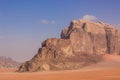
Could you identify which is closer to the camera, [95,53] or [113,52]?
[95,53]

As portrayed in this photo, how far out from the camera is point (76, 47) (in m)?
108

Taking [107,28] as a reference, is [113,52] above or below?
below

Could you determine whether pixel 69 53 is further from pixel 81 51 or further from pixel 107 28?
pixel 107 28

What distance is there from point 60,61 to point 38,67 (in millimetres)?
7809

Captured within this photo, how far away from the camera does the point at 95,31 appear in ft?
388

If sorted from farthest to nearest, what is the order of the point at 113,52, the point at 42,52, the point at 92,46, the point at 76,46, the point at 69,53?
the point at 113,52 → the point at 92,46 → the point at 76,46 → the point at 69,53 → the point at 42,52

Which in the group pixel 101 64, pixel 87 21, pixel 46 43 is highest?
pixel 87 21

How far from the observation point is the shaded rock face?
9066 centimetres

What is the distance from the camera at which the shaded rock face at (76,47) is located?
90662 millimetres

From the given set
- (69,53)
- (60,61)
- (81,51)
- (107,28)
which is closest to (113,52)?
(107,28)

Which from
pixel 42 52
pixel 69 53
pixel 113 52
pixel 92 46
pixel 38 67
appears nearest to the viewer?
pixel 38 67

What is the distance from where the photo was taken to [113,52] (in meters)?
123

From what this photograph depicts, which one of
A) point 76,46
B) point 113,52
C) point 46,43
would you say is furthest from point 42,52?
point 113,52

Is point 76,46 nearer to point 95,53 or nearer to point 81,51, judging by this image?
point 81,51
